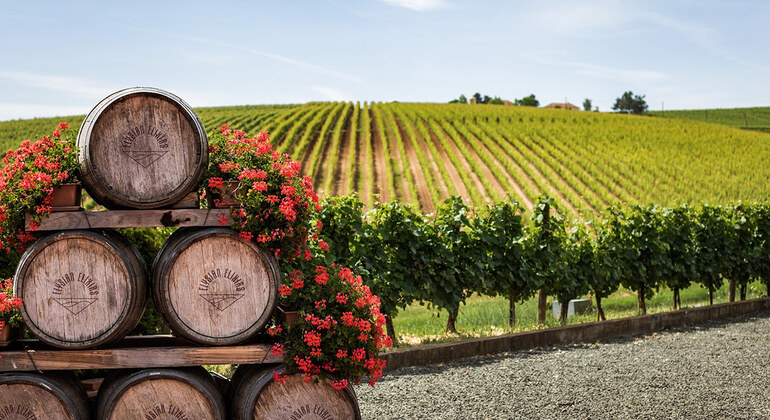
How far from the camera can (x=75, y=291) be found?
10.2 feet

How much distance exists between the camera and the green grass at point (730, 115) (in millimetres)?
77125

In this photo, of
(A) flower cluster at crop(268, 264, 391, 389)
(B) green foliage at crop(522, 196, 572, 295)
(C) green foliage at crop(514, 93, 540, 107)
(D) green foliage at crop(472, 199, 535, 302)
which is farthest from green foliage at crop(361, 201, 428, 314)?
(C) green foliage at crop(514, 93, 540, 107)

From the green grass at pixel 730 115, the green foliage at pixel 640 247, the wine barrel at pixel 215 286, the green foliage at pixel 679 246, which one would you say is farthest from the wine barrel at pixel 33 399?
the green grass at pixel 730 115

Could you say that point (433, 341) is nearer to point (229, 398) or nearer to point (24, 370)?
point (229, 398)

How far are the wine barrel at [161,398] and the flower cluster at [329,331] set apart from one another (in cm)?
42

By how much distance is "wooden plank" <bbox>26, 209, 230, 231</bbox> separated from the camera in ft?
10.4

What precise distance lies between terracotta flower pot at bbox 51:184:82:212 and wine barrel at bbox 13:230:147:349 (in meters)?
0.16

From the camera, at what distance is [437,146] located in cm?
3722

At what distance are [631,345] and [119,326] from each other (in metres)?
6.18

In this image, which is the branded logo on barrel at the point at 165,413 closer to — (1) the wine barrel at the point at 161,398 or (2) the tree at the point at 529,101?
(1) the wine barrel at the point at 161,398

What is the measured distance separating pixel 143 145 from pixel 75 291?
0.81 meters

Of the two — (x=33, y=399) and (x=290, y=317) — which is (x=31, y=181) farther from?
(x=290, y=317)

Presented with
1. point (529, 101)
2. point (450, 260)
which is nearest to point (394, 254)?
point (450, 260)

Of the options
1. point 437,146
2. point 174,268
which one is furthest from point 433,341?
point 437,146
